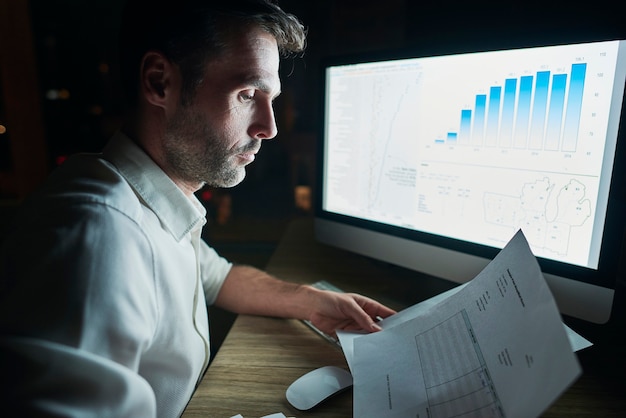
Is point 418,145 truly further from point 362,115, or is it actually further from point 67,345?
point 67,345

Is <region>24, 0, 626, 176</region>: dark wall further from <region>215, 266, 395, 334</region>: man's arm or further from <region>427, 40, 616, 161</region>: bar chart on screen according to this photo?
<region>215, 266, 395, 334</region>: man's arm

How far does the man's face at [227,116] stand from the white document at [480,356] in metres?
0.38

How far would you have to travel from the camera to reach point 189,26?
0.61 meters

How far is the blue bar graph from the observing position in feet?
2.00

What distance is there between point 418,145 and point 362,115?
16cm

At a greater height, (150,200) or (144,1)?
(144,1)

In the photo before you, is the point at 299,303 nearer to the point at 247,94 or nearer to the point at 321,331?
the point at 321,331

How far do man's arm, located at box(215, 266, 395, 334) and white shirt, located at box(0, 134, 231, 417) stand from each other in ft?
0.56

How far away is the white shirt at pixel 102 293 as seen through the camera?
40cm

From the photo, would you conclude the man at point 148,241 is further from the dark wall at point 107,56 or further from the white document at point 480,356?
the dark wall at point 107,56

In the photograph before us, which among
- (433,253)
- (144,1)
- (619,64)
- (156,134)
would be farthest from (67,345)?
(619,64)

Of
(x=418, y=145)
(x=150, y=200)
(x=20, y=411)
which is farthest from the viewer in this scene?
(x=418, y=145)

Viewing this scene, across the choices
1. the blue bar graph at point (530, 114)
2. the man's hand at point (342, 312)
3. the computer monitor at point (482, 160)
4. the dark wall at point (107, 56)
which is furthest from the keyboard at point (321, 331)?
the dark wall at point (107, 56)

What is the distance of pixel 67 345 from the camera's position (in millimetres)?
414
